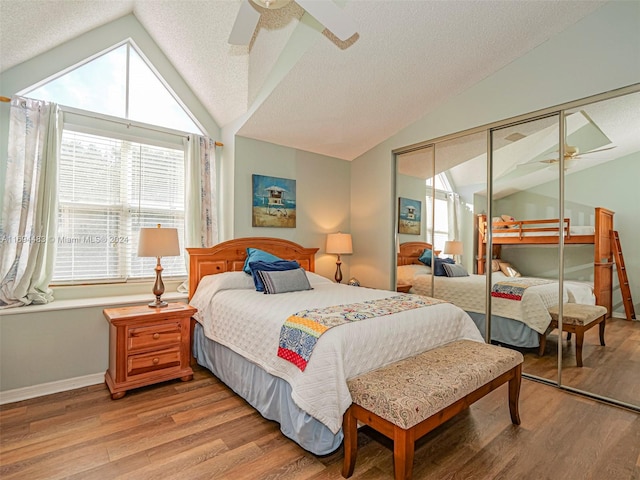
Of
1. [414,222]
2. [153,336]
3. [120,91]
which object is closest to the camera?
[153,336]

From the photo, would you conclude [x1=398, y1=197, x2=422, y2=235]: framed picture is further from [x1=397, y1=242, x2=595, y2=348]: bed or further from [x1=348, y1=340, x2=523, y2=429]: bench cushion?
[x1=348, y1=340, x2=523, y2=429]: bench cushion

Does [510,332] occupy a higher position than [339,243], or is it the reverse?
[339,243]

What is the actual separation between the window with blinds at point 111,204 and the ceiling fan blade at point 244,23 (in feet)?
5.87

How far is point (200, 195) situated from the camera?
3.71 metres

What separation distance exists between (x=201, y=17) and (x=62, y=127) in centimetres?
156

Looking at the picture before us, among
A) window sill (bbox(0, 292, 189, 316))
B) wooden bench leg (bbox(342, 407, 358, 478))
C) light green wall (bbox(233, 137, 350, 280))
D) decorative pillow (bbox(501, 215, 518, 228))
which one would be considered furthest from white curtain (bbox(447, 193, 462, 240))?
window sill (bbox(0, 292, 189, 316))

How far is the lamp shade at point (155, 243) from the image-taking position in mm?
2861

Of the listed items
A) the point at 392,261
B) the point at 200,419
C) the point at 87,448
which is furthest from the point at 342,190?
the point at 87,448

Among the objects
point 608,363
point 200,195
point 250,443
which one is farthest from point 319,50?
point 608,363

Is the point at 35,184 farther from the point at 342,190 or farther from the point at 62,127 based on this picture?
the point at 342,190

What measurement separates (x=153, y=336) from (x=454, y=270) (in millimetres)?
3030

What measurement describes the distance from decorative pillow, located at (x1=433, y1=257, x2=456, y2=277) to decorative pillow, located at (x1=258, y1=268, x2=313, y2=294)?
5.06 ft

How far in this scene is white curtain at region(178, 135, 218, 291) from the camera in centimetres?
366

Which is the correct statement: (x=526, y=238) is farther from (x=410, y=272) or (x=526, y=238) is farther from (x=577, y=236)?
(x=410, y=272)
